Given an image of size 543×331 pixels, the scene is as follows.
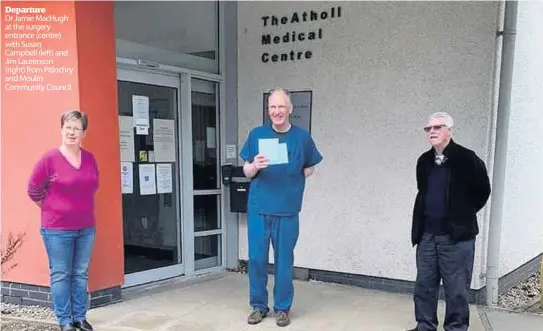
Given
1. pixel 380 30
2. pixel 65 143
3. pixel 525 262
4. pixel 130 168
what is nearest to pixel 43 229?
pixel 65 143

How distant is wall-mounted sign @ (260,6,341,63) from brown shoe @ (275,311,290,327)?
8.70 ft

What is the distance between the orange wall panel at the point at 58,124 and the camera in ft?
13.7

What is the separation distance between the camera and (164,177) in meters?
5.34

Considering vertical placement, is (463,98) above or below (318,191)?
above

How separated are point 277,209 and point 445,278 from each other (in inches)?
52.3

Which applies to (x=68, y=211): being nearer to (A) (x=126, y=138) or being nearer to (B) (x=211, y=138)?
(A) (x=126, y=138)

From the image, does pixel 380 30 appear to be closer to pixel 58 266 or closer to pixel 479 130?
pixel 479 130

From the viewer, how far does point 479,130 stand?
4574mm

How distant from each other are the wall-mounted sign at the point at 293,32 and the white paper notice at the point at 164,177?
1.58m

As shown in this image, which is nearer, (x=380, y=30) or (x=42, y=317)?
(x=42, y=317)

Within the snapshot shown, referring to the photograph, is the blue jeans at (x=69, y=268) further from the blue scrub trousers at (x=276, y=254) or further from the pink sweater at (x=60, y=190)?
the blue scrub trousers at (x=276, y=254)

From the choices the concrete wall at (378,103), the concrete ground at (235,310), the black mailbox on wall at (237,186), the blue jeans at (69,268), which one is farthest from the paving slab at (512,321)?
the blue jeans at (69,268)

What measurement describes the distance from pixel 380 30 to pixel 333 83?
2.25 ft

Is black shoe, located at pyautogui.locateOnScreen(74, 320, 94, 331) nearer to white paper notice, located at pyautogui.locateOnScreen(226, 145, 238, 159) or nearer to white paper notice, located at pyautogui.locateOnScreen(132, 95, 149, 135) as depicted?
white paper notice, located at pyautogui.locateOnScreen(132, 95, 149, 135)
